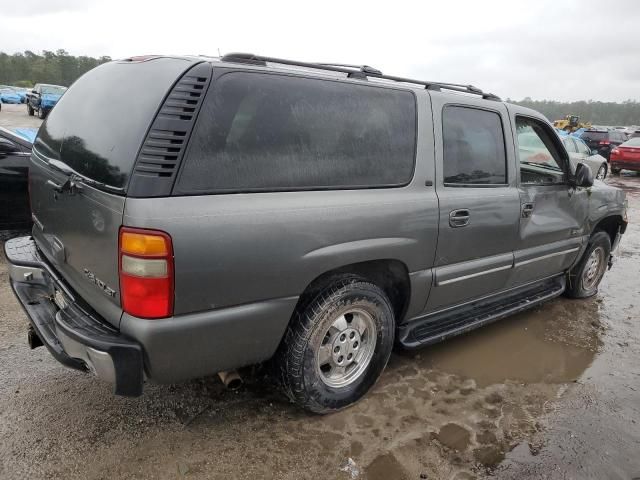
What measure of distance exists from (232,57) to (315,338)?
147cm

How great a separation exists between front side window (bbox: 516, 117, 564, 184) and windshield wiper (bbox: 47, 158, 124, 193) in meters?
2.94

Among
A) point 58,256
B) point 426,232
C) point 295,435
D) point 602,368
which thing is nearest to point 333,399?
point 295,435

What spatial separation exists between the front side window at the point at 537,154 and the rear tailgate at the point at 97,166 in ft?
8.93

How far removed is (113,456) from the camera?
7.72 ft

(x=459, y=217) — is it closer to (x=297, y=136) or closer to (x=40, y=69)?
(x=297, y=136)

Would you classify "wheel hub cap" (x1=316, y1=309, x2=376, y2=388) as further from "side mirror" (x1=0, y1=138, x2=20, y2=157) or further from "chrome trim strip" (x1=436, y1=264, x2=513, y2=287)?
"side mirror" (x1=0, y1=138, x2=20, y2=157)

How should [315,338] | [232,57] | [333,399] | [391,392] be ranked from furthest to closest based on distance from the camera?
[391,392] → [333,399] → [315,338] → [232,57]

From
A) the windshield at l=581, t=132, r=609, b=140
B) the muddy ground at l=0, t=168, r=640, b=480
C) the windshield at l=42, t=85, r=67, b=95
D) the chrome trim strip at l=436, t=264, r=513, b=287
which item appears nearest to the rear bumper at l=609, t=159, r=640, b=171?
the windshield at l=581, t=132, r=609, b=140

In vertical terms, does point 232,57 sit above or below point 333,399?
above

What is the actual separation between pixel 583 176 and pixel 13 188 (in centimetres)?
549

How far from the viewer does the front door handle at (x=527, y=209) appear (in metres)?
3.53

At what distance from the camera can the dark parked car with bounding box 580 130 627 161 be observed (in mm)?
20816

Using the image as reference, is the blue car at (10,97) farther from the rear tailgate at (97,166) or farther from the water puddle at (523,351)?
the water puddle at (523,351)

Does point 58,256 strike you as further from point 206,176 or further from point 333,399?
point 333,399
